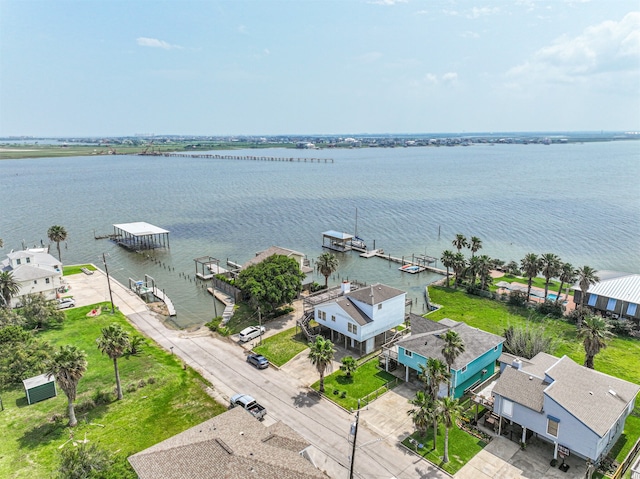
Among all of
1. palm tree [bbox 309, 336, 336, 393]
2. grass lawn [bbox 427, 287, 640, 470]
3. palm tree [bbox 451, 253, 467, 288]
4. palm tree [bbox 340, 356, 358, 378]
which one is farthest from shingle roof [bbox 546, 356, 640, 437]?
palm tree [bbox 451, 253, 467, 288]

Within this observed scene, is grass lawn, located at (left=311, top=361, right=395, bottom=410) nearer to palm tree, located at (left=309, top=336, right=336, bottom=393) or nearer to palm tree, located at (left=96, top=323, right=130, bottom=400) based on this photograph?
palm tree, located at (left=309, top=336, right=336, bottom=393)

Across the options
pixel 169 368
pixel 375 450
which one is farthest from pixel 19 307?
pixel 375 450

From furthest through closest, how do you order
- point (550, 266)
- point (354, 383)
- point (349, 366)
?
point (550, 266) → point (349, 366) → point (354, 383)

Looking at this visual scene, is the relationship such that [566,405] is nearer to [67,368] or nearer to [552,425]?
[552,425]

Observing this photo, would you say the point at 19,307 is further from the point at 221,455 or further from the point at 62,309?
the point at 221,455

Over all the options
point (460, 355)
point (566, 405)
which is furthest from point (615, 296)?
point (566, 405)

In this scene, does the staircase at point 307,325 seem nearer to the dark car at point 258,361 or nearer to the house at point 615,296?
the dark car at point 258,361
